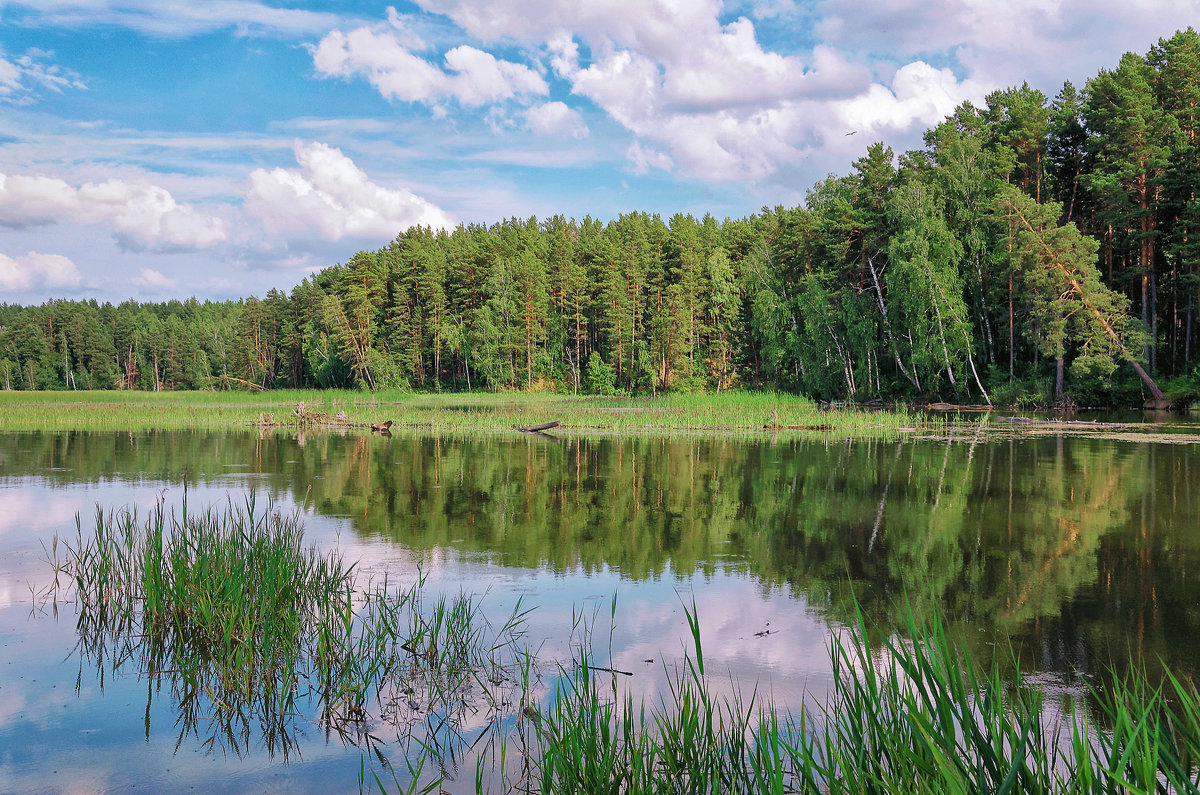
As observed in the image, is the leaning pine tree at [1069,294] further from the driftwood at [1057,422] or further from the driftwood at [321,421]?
the driftwood at [321,421]

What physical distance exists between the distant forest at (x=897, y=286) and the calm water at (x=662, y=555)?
19.8 meters

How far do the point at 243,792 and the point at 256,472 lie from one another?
16.3 m

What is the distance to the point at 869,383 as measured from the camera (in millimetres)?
49344

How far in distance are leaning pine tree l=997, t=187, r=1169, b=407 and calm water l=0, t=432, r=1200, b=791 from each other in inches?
599

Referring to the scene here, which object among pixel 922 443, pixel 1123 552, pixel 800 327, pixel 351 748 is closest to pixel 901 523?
pixel 1123 552

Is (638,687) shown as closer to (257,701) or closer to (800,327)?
(257,701)

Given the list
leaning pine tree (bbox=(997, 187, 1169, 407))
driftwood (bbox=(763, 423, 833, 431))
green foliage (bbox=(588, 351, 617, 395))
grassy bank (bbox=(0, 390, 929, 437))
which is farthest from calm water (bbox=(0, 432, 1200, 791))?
green foliage (bbox=(588, 351, 617, 395))

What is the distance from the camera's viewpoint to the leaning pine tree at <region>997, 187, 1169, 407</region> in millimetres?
37656

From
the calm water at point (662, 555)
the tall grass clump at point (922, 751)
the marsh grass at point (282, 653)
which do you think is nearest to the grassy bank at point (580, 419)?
the calm water at point (662, 555)

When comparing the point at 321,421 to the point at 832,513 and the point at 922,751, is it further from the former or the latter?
the point at 922,751

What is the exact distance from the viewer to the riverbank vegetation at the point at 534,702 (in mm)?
3697

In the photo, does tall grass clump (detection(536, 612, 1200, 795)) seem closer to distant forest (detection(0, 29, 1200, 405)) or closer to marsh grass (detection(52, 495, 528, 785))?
marsh grass (detection(52, 495, 528, 785))

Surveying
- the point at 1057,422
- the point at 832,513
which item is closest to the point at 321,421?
the point at 832,513

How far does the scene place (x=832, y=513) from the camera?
577 inches
